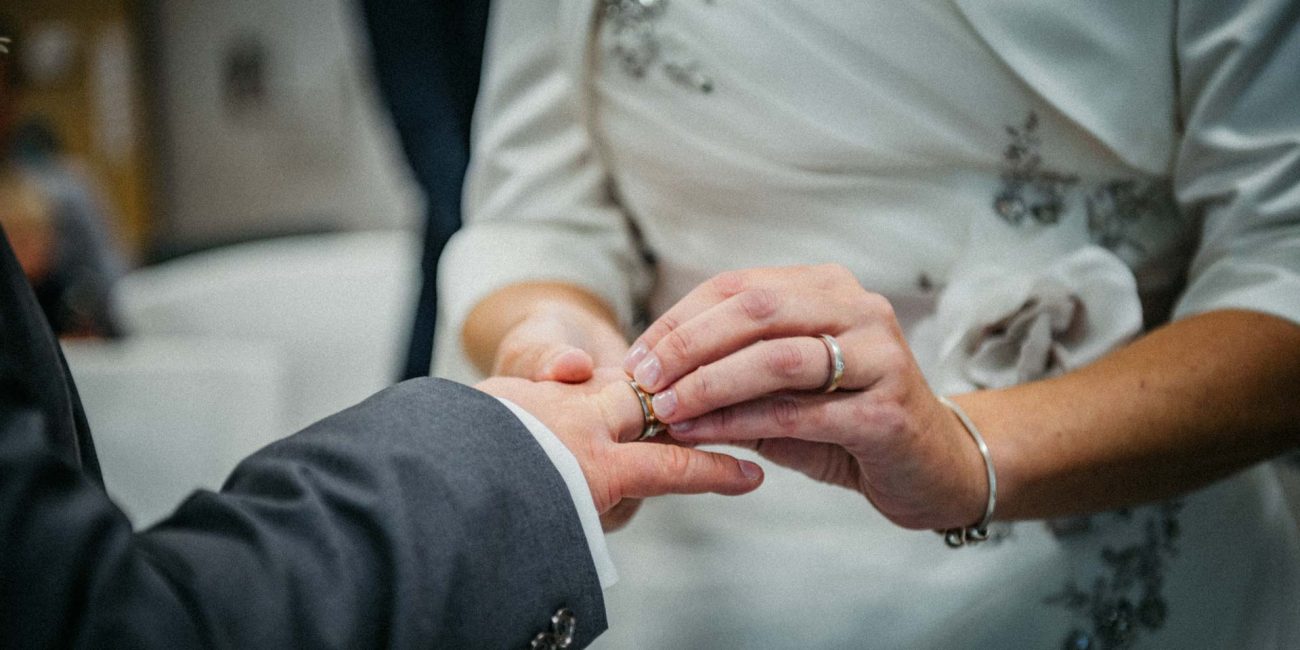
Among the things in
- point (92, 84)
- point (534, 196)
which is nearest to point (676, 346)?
point (534, 196)

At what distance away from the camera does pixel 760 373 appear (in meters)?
0.52

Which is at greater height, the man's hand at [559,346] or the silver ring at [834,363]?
the silver ring at [834,363]

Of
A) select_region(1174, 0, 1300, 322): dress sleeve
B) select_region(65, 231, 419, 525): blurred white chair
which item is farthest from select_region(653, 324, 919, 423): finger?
select_region(65, 231, 419, 525): blurred white chair

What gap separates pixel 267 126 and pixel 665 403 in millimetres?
2983

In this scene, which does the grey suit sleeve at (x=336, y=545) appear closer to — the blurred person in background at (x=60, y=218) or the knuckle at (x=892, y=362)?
the knuckle at (x=892, y=362)

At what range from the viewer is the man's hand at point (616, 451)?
1.74 feet

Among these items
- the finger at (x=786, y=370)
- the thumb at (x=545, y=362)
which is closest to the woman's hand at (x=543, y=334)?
the thumb at (x=545, y=362)

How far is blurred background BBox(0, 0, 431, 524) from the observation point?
1735 millimetres

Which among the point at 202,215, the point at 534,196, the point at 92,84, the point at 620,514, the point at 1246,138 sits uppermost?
the point at 1246,138

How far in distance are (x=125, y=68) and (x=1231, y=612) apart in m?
3.28

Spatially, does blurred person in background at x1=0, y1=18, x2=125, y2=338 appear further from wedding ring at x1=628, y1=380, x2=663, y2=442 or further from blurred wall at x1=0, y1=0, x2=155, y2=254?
wedding ring at x1=628, y1=380, x2=663, y2=442

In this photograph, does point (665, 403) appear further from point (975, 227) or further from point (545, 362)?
point (975, 227)

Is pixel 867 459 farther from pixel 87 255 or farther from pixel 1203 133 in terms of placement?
pixel 87 255

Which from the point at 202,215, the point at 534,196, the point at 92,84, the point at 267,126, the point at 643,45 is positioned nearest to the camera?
the point at 643,45
